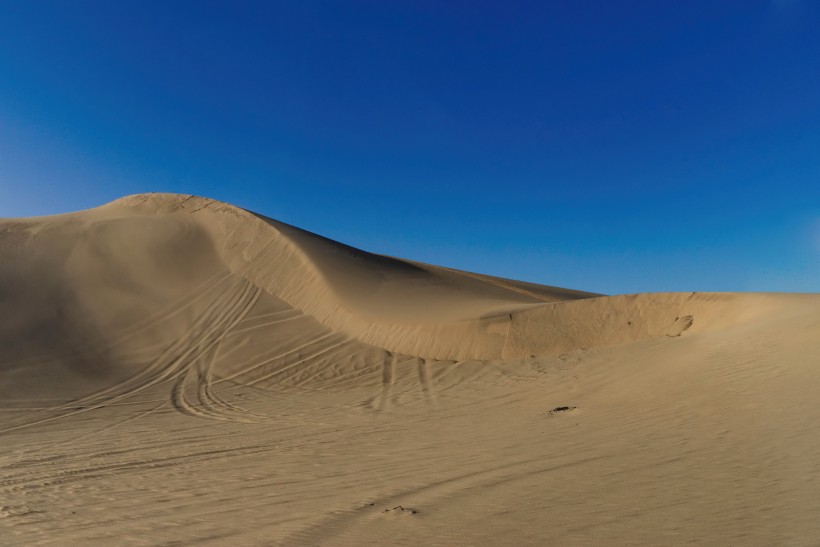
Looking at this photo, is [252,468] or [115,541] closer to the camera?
[115,541]

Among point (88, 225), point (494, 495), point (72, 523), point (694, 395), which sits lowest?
point (72, 523)

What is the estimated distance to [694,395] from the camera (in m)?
9.26

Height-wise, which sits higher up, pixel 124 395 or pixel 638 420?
pixel 638 420

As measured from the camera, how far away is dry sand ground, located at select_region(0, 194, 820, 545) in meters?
5.00

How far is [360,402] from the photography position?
1300 centimetres

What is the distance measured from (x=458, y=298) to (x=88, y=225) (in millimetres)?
18372

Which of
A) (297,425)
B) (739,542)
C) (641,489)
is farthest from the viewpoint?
(297,425)

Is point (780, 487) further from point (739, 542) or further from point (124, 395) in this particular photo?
point (124, 395)

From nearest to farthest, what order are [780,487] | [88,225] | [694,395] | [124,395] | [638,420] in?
[780,487], [638,420], [694,395], [124,395], [88,225]

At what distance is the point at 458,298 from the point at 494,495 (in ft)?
56.4

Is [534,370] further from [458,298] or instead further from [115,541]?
[115,541]

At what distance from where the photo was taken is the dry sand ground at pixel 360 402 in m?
5.00

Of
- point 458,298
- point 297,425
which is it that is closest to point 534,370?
point 297,425

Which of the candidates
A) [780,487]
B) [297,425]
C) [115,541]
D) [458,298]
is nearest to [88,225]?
[458,298]
